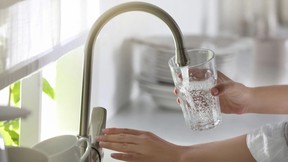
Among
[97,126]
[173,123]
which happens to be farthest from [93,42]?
[173,123]

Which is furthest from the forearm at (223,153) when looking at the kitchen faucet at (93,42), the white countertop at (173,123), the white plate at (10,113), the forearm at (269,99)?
the white plate at (10,113)

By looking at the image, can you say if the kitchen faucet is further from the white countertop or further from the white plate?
the white countertop

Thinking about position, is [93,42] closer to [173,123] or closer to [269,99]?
[269,99]

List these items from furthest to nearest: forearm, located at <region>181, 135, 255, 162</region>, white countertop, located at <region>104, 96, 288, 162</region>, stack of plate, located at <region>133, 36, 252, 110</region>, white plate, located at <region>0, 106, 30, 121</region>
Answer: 1. stack of plate, located at <region>133, 36, 252, 110</region>
2. white countertop, located at <region>104, 96, 288, 162</region>
3. forearm, located at <region>181, 135, 255, 162</region>
4. white plate, located at <region>0, 106, 30, 121</region>

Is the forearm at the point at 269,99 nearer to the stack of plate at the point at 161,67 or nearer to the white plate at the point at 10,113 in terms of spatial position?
the stack of plate at the point at 161,67

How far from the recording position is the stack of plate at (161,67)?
1.54 meters

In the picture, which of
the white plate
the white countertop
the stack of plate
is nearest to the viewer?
the white plate

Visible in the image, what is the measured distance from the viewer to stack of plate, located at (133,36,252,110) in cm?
154

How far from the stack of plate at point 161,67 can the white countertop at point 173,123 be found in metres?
0.04

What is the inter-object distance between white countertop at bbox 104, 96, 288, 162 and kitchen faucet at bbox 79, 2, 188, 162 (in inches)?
18.4

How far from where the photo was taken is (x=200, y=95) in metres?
0.99

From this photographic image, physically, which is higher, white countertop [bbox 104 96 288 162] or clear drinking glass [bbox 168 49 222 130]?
clear drinking glass [bbox 168 49 222 130]

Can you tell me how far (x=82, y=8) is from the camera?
1.25 m

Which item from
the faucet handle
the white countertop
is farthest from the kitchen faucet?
the white countertop
